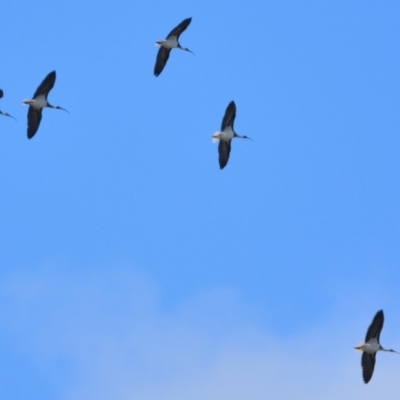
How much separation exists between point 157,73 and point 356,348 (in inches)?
531

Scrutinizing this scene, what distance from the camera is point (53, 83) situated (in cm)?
5388

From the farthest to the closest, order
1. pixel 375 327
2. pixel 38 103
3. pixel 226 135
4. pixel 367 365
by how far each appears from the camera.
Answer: pixel 226 135
pixel 38 103
pixel 375 327
pixel 367 365

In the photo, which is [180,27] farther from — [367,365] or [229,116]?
[367,365]

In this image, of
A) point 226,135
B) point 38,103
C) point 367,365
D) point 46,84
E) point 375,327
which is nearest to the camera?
point 367,365

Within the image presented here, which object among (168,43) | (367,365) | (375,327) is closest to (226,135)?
(168,43)

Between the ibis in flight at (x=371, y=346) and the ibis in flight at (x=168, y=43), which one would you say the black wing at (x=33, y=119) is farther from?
the ibis in flight at (x=371, y=346)

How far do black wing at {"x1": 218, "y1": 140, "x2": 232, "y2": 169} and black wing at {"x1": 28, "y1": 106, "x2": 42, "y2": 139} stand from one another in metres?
7.33

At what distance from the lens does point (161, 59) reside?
56625 millimetres

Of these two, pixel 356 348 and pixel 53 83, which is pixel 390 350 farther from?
pixel 53 83

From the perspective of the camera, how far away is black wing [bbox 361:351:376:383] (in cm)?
5097

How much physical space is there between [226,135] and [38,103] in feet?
24.9

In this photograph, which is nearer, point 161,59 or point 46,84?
point 46,84

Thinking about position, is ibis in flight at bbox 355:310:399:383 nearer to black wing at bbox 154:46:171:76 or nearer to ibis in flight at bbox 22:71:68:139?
black wing at bbox 154:46:171:76

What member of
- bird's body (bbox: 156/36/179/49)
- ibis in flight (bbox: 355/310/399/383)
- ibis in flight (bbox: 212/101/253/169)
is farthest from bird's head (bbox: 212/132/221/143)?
ibis in flight (bbox: 355/310/399/383)
